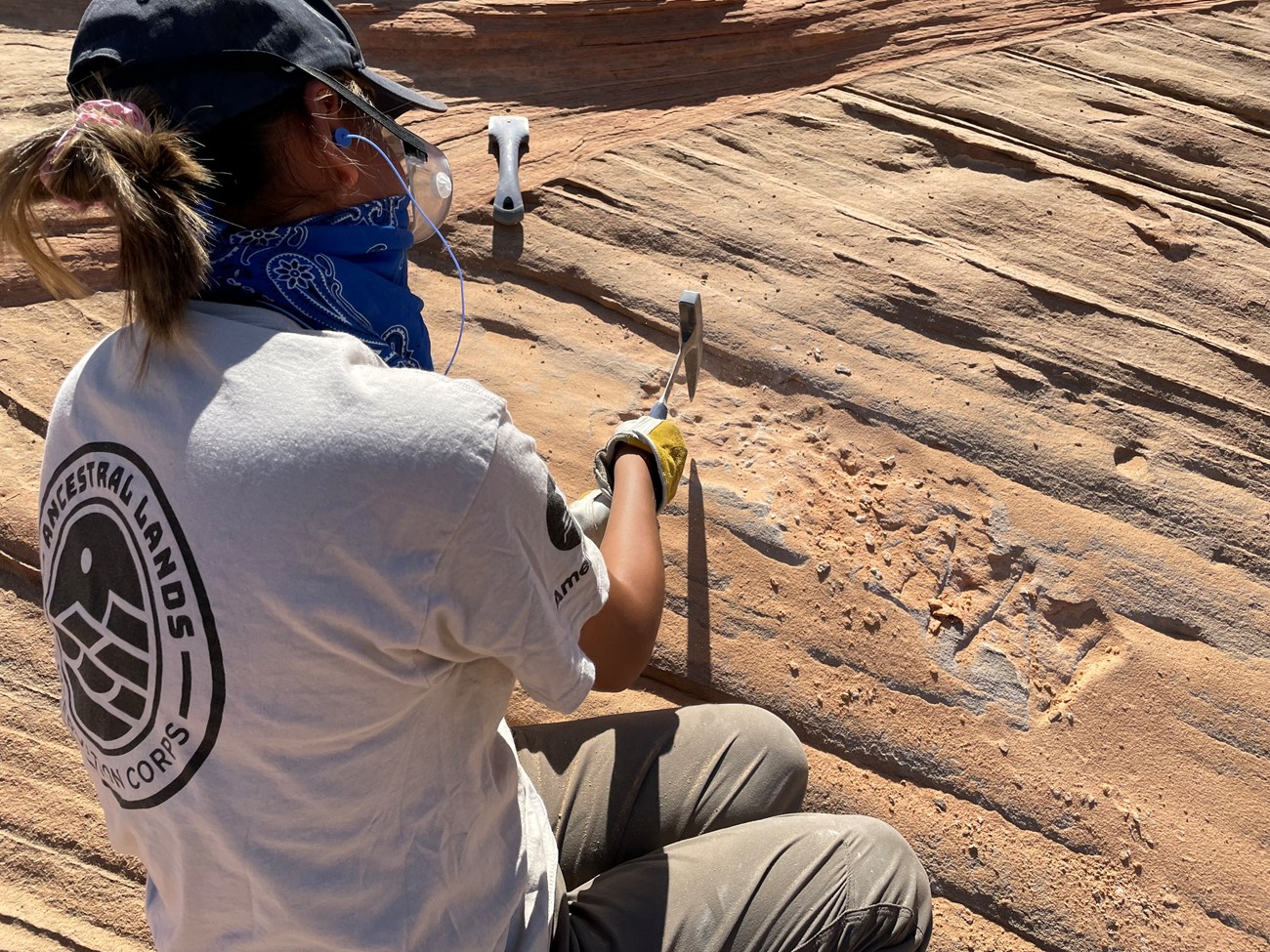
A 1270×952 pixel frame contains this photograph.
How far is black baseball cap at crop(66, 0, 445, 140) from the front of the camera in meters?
1.12

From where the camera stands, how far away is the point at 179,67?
3.70 feet

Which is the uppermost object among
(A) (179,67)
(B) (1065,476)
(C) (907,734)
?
(A) (179,67)

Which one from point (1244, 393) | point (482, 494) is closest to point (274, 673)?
point (482, 494)

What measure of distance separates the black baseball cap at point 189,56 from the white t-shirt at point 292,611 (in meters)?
0.24

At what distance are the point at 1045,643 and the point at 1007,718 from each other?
0.65ft

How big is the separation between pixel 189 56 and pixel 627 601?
2.77 feet

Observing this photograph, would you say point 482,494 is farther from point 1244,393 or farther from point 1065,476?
point 1244,393

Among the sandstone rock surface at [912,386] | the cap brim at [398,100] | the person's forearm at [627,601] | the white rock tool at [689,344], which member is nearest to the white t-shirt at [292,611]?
the person's forearm at [627,601]

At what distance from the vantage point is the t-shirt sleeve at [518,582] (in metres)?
1.05

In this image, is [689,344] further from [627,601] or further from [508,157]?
[627,601]

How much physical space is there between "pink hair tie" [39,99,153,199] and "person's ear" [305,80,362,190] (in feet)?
0.65

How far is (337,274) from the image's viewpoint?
1257mm

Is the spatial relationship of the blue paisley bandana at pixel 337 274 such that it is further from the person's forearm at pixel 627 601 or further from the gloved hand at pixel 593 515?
the gloved hand at pixel 593 515

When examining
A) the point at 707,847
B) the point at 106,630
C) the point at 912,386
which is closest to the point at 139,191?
the point at 106,630
